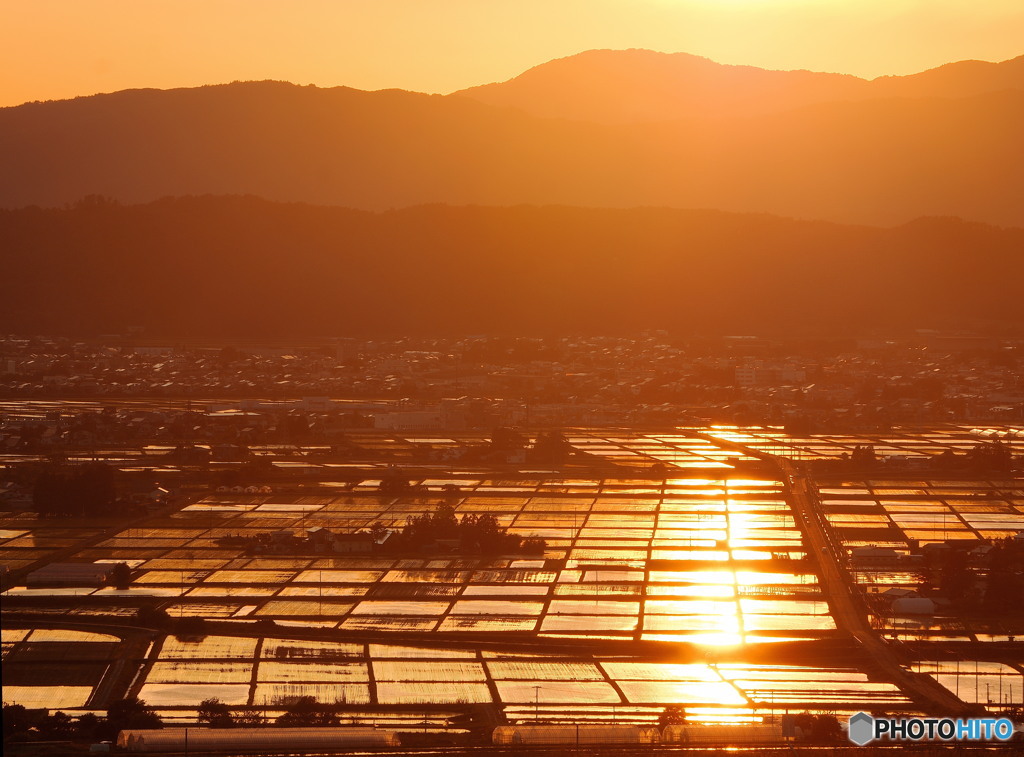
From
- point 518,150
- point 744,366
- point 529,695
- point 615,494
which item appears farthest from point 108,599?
point 518,150

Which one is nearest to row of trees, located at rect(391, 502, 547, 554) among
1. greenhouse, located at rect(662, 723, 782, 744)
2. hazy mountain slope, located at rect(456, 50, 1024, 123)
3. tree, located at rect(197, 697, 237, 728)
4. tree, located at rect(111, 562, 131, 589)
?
tree, located at rect(111, 562, 131, 589)

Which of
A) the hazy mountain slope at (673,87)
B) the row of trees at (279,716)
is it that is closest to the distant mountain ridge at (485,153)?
the hazy mountain slope at (673,87)

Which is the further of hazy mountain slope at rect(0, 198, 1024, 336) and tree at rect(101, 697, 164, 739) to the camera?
hazy mountain slope at rect(0, 198, 1024, 336)

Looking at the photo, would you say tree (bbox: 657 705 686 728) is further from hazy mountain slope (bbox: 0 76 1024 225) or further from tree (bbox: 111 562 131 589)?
hazy mountain slope (bbox: 0 76 1024 225)

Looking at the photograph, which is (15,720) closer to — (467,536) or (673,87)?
(467,536)

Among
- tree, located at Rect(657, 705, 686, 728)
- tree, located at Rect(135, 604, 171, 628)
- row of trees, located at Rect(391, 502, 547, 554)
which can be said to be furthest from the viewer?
row of trees, located at Rect(391, 502, 547, 554)
